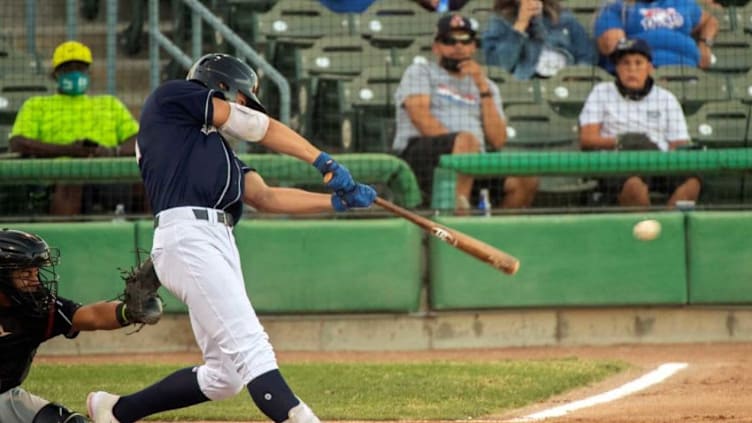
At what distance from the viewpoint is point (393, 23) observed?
41.2 ft

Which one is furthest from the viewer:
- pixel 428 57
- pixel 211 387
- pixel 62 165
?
pixel 428 57

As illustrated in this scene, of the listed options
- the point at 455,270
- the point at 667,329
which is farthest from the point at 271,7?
the point at 667,329

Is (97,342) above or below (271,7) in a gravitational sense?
below

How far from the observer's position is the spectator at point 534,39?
1223 centimetres

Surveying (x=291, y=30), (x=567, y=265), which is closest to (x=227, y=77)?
(x=567, y=265)

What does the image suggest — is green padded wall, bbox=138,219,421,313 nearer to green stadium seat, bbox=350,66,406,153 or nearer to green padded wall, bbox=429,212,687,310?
green padded wall, bbox=429,212,687,310

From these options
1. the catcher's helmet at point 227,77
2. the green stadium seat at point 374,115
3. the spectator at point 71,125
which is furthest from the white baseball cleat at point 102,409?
the green stadium seat at point 374,115

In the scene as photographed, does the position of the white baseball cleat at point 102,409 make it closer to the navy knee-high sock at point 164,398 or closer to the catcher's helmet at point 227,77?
the navy knee-high sock at point 164,398

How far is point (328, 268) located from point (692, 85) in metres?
3.60

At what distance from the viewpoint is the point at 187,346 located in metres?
10.6

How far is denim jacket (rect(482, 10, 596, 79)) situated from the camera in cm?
1225

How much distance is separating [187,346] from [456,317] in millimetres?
2012

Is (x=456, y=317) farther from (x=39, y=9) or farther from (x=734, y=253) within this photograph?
(x=39, y=9)

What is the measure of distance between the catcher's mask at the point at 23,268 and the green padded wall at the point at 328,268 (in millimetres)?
4669
